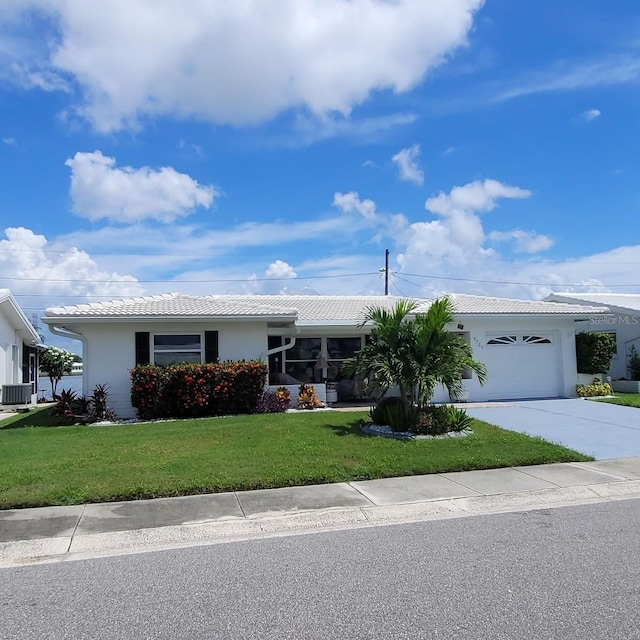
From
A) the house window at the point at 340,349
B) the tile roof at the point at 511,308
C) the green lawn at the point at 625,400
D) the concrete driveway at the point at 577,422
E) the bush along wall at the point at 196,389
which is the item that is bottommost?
the concrete driveway at the point at 577,422

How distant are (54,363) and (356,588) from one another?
30.9m

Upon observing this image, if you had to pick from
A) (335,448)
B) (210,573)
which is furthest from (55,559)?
(335,448)

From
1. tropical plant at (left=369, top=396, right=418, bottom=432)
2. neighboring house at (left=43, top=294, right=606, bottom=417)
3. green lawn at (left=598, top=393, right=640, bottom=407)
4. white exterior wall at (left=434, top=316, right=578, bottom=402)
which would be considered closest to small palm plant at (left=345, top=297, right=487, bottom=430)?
tropical plant at (left=369, top=396, right=418, bottom=432)

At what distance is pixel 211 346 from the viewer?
16047 mm

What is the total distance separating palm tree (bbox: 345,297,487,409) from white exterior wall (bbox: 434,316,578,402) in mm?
6282

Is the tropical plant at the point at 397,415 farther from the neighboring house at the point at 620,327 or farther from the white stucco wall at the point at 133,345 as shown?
the neighboring house at the point at 620,327

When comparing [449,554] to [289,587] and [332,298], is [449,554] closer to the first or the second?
[289,587]

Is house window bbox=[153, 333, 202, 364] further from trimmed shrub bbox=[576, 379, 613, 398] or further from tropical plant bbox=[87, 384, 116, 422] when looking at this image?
trimmed shrub bbox=[576, 379, 613, 398]

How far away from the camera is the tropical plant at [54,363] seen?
31.2m

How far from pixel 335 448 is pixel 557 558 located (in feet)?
17.1

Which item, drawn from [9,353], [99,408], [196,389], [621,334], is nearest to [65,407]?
[99,408]

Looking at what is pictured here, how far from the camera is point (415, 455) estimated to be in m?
9.34

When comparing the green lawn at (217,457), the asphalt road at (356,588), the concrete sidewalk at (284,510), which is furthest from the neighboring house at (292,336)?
the asphalt road at (356,588)

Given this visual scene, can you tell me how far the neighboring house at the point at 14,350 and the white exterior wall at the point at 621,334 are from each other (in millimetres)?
22202
